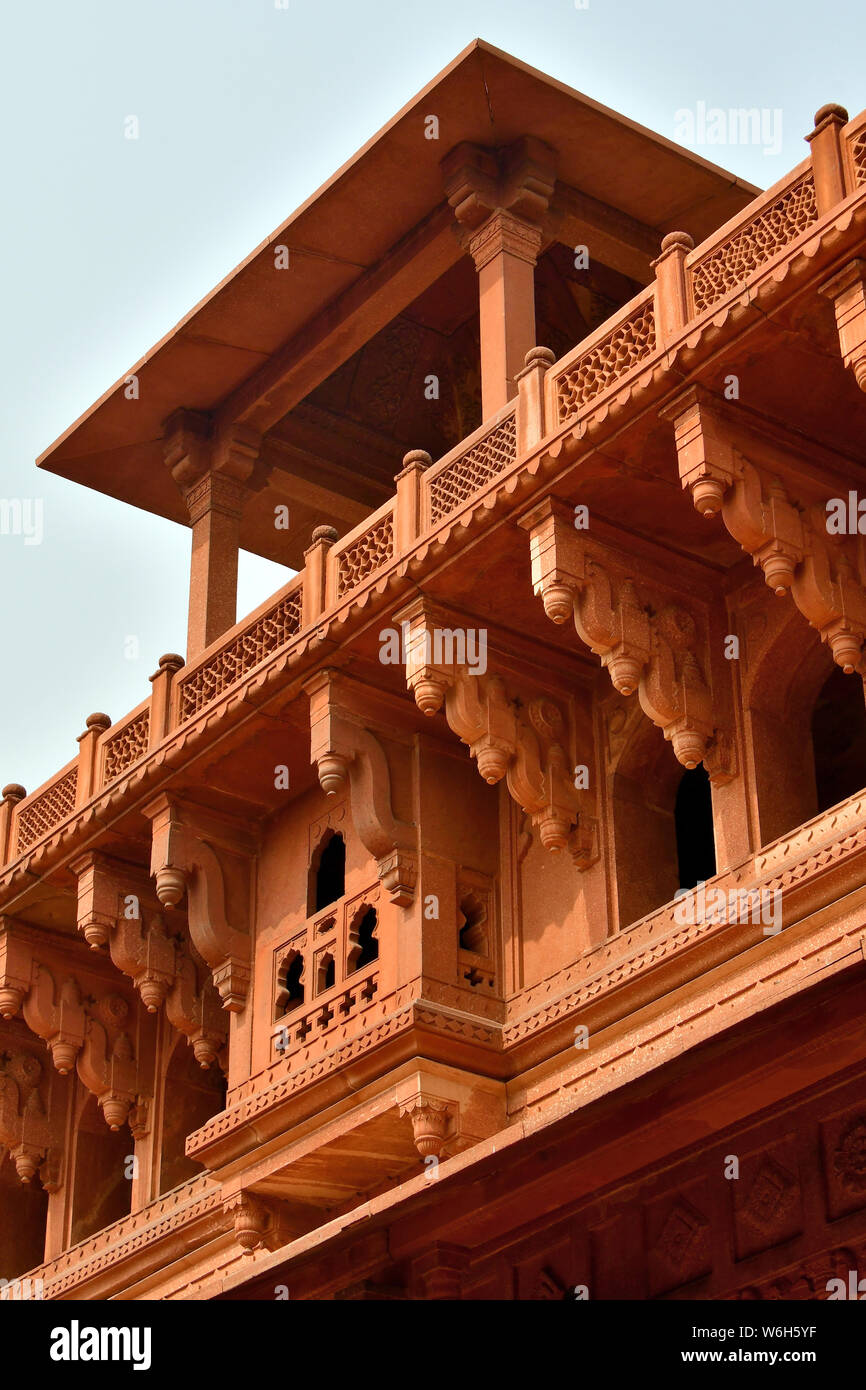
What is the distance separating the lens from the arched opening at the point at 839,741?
42.8 ft

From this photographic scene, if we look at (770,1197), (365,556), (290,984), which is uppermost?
(365,556)

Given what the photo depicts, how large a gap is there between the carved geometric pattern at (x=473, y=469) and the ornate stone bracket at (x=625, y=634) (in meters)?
0.58

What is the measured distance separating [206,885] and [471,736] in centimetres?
248

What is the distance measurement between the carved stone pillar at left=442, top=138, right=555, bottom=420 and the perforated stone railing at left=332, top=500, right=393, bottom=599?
1.18m

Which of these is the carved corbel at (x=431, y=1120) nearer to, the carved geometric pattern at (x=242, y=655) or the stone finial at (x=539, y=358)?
the carved geometric pattern at (x=242, y=655)

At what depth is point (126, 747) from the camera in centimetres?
1512

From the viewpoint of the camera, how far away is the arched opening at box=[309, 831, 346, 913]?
1417 centimetres

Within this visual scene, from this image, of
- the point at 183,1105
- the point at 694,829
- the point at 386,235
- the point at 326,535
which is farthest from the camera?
the point at 183,1105

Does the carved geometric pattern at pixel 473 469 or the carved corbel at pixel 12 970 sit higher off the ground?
the carved geometric pattern at pixel 473 469

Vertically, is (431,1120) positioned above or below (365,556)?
below

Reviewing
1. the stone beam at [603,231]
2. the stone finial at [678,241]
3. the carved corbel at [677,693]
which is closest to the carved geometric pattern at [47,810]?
the stone beam at [603,231]

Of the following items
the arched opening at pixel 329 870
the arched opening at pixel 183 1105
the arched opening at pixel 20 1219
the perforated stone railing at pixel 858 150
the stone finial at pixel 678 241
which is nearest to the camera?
the perforated stone railing at pixel 858 150

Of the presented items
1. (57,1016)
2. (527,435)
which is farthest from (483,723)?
(57,1016)

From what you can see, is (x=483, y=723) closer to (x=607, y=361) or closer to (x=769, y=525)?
(x=607, y=361)
